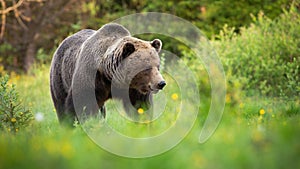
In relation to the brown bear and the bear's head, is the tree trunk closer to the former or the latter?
the brown bear

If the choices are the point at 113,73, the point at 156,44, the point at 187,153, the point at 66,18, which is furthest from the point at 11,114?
the point at 66,18

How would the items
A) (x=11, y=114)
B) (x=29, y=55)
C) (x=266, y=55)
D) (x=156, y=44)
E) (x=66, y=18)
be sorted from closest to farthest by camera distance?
(x=11, y=114)
(x=156, y=44)
(x=266, y=55)
(x=29, y=55)
(x=66, y=18)

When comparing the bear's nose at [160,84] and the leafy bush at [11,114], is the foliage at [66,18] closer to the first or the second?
the bear's nose at [160,84]

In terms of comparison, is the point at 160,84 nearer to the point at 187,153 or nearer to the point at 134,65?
the point at 134,65

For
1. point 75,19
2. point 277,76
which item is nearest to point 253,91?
point 277,76

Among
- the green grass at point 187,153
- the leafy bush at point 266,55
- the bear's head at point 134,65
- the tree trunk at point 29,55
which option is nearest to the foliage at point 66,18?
the tree trunk at point 29,55

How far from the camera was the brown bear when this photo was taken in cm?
538

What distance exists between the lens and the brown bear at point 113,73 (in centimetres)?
538

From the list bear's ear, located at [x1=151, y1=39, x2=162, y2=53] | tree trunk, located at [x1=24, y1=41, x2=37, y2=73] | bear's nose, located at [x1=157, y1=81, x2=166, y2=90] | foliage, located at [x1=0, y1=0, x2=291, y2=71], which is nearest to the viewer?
bear's nose, located at [x1=157, y1=81, x2=166, y2=90]

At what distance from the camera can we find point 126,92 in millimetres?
5602

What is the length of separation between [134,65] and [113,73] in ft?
0.80

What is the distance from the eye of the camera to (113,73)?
17.8 feet

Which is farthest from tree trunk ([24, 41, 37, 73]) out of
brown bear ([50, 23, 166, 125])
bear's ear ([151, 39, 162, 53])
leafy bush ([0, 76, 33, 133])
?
bear's ear ([151, 39, 162, 53])

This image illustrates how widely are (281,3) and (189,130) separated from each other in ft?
35.6
